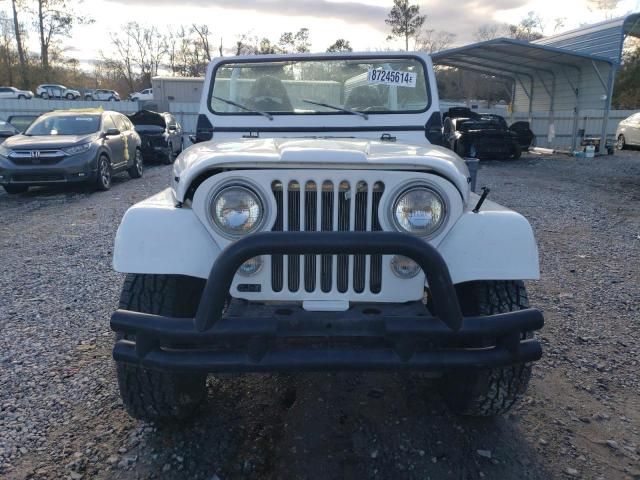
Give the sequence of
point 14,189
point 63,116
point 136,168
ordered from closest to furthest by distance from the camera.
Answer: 1. point 14,189
2. point 63,116
3. point 136,168

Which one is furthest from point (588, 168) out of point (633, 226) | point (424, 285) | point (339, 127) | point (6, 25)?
point (6, 25)

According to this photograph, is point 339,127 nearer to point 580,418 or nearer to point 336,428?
point 336,428

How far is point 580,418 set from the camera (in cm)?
280

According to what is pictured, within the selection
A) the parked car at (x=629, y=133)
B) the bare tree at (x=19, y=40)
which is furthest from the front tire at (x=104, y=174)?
the bare tree at (x=19, y=40)

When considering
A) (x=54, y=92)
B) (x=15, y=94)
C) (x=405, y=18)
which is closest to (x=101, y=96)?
(x=54, y=92)

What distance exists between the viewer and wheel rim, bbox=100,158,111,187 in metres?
10.5

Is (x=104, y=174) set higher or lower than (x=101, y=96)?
lower

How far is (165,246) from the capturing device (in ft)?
7.32

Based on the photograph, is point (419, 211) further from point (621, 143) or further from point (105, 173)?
point (621, 143)

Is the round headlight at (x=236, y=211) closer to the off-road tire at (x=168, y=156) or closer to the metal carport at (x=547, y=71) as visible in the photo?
the off-road tire at (x=168, y=156)

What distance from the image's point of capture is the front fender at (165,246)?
7.25 ft

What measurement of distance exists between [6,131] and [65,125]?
4.08 meters

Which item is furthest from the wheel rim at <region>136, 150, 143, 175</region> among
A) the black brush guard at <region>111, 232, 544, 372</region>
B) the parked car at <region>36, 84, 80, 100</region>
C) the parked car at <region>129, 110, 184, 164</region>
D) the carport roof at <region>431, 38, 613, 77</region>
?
the parked car at <region>36, 84, 80, 100</region>

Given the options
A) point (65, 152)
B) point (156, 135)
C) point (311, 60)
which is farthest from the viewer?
point (156, 135)
